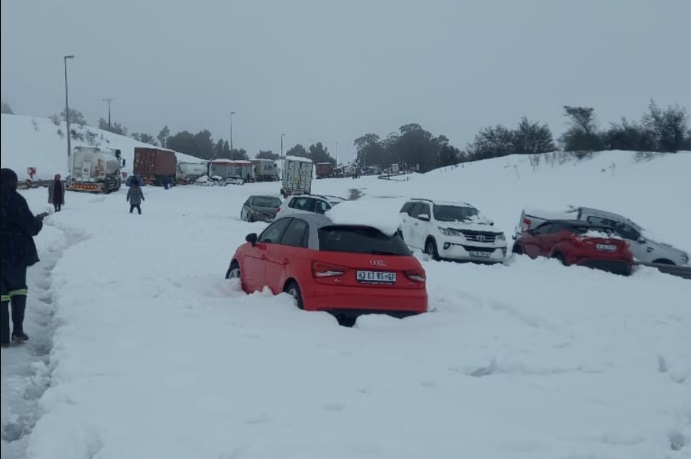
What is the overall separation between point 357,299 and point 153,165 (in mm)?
54466

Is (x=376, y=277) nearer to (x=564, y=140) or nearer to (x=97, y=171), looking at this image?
(x=97, y=171)

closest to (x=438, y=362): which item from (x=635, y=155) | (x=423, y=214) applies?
(x=423, y=214)

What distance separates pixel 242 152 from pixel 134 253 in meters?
122

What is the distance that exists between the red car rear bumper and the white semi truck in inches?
1106

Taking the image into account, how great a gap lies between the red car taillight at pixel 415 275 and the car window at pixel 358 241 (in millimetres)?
292

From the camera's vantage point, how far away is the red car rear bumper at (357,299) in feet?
26.0

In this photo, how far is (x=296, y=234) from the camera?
8.99 m

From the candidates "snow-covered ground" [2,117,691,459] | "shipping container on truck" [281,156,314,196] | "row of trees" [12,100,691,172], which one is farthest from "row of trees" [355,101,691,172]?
"snow-covered ground" [2,117,691,459]

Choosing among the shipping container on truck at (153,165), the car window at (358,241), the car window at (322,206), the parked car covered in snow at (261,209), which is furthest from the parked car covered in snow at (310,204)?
the shipping container on truck at (153,165)

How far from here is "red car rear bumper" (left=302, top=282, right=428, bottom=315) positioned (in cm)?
793

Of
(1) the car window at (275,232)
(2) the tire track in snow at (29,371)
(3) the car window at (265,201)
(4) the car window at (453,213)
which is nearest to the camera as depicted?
(2) the tire track in snow at (29,371)

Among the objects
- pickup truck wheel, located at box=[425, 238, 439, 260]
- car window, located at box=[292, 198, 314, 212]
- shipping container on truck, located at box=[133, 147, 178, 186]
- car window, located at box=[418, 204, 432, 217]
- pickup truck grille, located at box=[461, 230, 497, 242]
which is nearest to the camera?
pickup truck grille, located at box=[461, 230, 497, 242]

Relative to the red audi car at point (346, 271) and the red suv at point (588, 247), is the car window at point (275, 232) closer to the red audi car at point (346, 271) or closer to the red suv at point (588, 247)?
the red audi car at point (346, 271)

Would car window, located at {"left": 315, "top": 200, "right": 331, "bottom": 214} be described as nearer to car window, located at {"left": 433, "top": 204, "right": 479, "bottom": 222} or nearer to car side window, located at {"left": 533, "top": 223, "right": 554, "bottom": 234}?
car window, located at {"left": 433, "top": 204, "right": 479, "bottom": 222}
